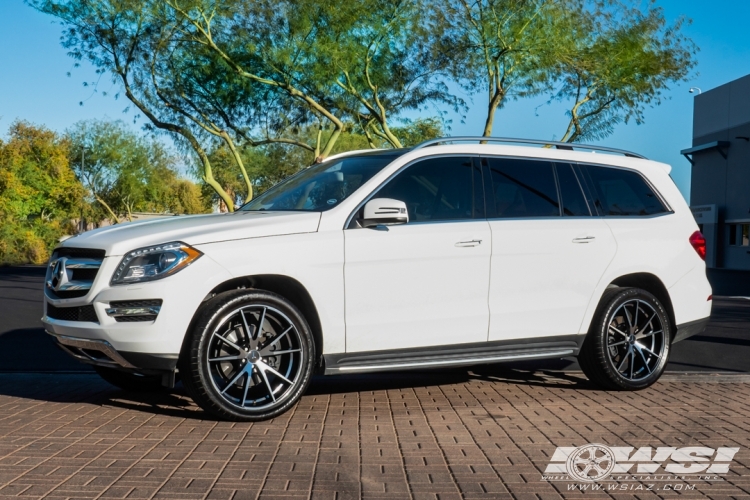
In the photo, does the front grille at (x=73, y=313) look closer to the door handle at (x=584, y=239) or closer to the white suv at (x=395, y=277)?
the white suv at (x=395, y=277)

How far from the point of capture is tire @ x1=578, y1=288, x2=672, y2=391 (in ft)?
25.8

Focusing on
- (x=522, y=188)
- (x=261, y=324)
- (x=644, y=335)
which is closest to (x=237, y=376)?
(x=261, y=324)

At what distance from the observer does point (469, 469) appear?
5.20 metres

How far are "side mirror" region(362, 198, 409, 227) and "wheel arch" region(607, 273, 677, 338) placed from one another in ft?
7.99

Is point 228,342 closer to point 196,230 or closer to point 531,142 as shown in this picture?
point 196,230

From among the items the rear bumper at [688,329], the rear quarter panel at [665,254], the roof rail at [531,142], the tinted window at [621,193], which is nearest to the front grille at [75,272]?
Result: the roof rail at [531,142]

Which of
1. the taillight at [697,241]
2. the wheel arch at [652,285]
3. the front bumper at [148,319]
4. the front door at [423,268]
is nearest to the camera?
the front bumper at [148,319]

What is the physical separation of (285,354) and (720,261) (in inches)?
1981

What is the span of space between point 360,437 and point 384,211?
160 cm

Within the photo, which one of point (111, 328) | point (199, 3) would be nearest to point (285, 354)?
point (111, 328)

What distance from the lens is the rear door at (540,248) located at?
24.0 ft

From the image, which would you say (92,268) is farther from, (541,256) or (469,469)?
(541,256)

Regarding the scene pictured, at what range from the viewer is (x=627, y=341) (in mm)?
8031

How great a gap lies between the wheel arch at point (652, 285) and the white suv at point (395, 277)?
0.01 m
